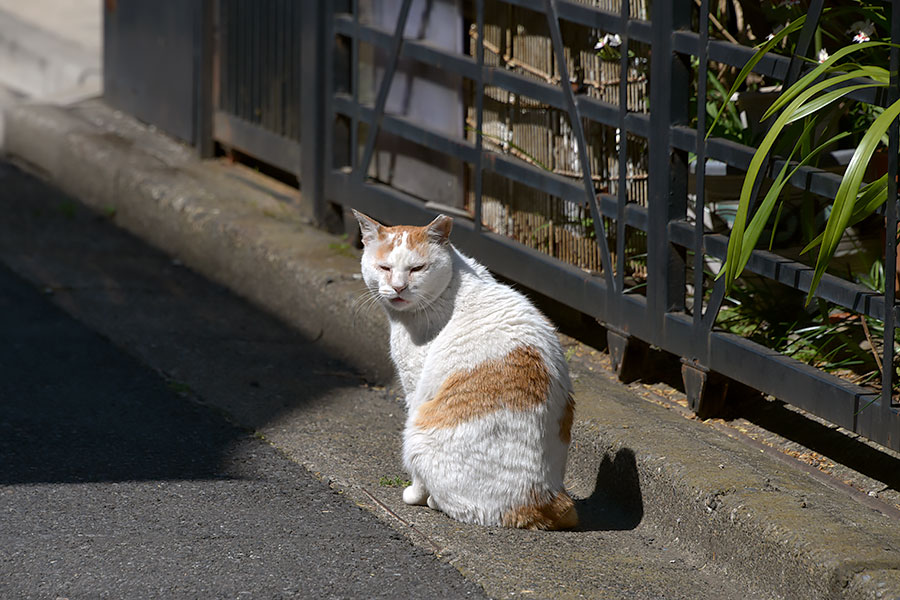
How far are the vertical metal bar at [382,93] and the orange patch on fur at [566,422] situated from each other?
233 centimetres

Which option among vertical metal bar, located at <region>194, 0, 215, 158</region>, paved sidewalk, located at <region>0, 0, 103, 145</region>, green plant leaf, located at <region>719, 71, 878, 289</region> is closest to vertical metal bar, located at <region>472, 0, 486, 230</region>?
green plant leaf, located at <region>719, 71, 878, 289</region>

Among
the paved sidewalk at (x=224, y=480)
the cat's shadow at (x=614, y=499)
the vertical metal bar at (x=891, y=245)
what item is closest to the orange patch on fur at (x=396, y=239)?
the paved sidewalk at (x=224, y=480)

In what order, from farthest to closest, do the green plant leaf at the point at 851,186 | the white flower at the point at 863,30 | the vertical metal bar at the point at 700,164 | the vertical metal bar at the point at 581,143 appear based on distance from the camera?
the vertical metal bar at the point at 581,143 < the vertical metal bar at the point at 700,164 < the white flower at the point at 863,30 < the green plant leaf at the point at 851,186

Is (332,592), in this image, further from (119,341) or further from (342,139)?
(342,139)

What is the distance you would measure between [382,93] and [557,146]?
1020 millimetres

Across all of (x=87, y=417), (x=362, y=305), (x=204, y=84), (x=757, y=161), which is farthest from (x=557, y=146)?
(x=204, y=84)

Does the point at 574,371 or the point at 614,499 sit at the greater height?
the point at 574,371

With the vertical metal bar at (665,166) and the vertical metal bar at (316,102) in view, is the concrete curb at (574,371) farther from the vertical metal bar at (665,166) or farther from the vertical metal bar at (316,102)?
the vertical metal bar at (665,166)

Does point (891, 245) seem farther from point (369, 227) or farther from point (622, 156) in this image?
point (369, 227)

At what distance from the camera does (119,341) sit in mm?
5055

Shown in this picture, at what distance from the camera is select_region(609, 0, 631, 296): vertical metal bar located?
3.98 m

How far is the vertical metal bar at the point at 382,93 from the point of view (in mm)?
5184

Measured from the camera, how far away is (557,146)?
4.71 m

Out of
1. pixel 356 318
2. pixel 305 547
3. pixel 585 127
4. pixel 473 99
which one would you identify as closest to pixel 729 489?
pixel 305 547
